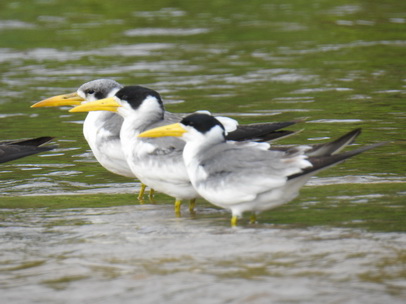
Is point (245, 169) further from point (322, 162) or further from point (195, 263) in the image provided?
point (195, 263)

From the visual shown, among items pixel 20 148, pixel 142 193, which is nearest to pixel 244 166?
pixel 142 193

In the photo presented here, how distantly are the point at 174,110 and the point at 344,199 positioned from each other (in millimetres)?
5295

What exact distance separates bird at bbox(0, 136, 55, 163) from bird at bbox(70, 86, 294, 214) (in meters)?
0.67

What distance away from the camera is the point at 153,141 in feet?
27.8

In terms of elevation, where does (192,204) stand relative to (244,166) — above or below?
below

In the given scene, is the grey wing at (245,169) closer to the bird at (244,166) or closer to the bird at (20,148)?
the bird at (244,166)

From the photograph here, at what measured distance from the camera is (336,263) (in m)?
6.64

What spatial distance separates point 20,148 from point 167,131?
2.07 m

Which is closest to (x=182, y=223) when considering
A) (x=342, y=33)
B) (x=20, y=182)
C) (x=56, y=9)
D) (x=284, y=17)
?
(x=20, y=182)

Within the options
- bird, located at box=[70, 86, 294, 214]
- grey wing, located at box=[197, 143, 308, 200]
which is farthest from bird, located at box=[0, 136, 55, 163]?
grey wing, located at box=[197, 143, 308, 200]

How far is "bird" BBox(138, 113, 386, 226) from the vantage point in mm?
7398

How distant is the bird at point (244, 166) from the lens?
7398 millimetres

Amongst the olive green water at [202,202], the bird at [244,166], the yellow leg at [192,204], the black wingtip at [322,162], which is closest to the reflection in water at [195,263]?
the olive green water at [202,202]

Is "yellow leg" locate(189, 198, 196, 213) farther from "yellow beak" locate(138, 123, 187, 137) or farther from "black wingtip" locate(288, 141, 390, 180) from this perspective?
"black wingtip" locate(288, 141, 390, 180)
